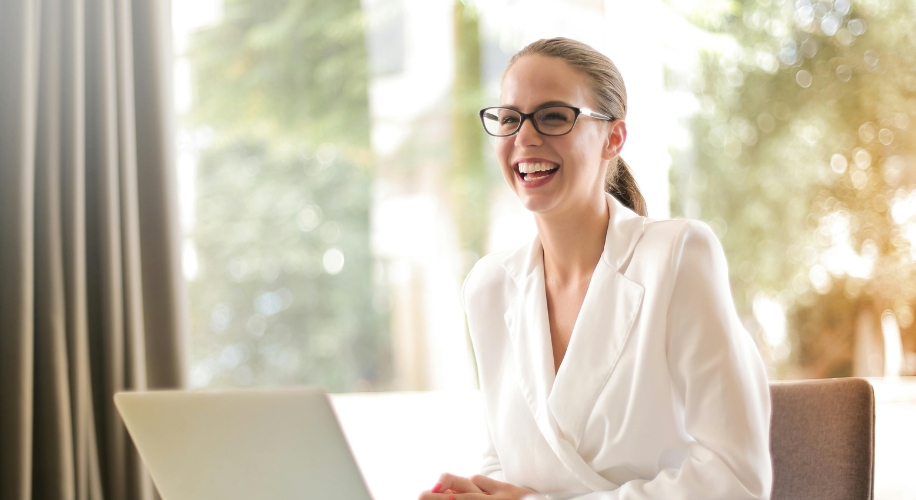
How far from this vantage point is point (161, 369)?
1.98 meters

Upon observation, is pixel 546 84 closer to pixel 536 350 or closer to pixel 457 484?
pixel 536 350

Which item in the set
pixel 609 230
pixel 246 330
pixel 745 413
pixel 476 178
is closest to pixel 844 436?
pixel 745 413

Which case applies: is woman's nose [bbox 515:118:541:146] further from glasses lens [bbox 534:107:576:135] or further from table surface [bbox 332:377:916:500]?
table surface [bbox 332:377:916:500]

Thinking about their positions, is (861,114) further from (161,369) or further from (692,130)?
(161,369)

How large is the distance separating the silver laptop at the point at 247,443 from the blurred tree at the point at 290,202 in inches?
70.8

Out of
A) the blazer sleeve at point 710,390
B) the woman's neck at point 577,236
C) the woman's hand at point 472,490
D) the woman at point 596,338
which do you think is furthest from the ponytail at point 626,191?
the woman's hand at point 472,490

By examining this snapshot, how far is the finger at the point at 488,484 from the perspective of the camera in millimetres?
1300

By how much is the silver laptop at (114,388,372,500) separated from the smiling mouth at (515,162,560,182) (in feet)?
2.24

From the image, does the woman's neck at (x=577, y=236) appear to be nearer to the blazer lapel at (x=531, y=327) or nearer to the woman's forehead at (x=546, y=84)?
the blazer lapel at (x=531, y=327)

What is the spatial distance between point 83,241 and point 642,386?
137 cm

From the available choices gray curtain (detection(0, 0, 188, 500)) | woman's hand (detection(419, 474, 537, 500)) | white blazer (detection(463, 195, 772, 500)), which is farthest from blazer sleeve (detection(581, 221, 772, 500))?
gray curtain (detection(0, 0, 188, 500))

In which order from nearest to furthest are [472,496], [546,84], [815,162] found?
[472,496] → [546,84] → [815,162]

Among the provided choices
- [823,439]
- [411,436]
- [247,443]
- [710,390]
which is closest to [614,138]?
[710,390]

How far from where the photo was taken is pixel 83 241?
1.84m
